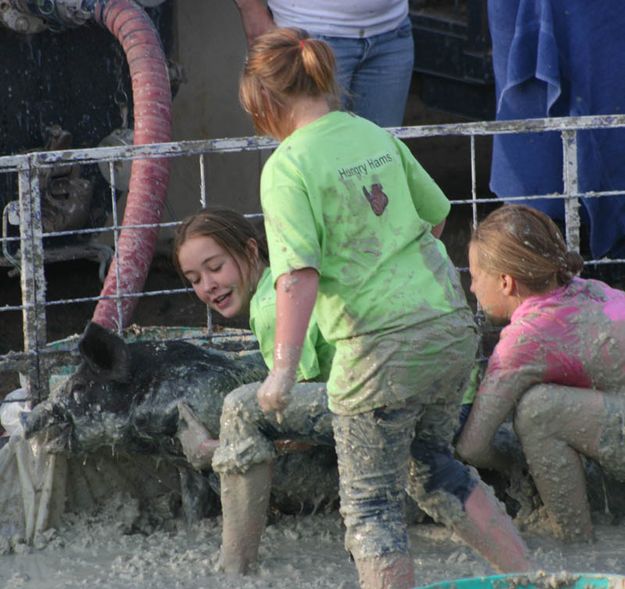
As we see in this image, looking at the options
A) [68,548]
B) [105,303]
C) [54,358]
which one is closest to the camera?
[68,548]

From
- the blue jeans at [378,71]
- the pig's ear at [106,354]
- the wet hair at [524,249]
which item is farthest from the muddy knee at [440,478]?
the blue jeans at [378,71]

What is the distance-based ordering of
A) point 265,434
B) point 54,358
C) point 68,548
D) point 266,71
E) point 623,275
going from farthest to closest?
point 623,275 < point 54,358 < point 68,548 < point 265,434 < point 266,71

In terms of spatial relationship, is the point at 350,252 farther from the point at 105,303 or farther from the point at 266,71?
the point at 105,303

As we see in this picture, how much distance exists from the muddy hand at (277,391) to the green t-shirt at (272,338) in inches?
25.3

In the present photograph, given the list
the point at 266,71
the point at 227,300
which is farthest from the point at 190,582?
the point at 266,71

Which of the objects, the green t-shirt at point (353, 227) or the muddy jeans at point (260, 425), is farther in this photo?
the muddy jeans at point (260, 425)

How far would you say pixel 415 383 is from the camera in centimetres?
351

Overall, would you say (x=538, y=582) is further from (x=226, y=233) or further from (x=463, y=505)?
(x=226, y=233)

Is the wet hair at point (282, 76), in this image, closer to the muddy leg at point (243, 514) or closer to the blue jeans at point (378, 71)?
the muddy leg at point (243, 514)

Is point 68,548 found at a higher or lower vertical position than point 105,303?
lower

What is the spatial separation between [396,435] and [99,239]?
149 inches

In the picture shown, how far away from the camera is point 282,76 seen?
3447 millimetres

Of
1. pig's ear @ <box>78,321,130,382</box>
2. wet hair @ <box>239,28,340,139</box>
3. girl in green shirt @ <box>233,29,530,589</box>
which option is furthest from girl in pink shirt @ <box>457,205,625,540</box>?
pig's ear @ <box>78,321,130,382</box>

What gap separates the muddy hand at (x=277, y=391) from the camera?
3285 mm
